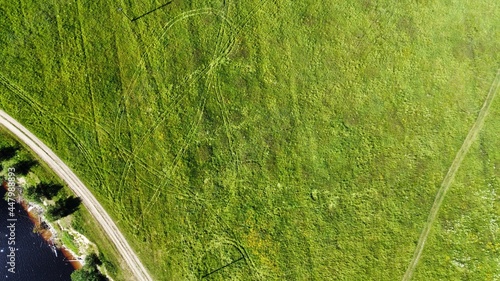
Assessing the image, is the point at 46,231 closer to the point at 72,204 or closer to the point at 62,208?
the point at 62,208

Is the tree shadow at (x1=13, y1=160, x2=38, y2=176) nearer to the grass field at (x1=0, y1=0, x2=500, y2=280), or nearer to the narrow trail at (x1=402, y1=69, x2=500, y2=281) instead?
the grass field at (x1=0, y1=0, x2=500, y2=280)

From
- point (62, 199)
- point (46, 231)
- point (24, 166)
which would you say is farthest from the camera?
point (46, 231)

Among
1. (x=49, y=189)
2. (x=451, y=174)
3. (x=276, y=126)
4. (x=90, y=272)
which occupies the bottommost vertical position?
(x=451, y=174)

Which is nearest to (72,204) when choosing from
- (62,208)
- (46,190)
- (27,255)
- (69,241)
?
(62,208)

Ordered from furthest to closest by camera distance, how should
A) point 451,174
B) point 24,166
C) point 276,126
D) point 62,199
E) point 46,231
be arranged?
1. point 46,231
2. point 24,166
3. point 62,199
4. point 276,126
5. point 451,174

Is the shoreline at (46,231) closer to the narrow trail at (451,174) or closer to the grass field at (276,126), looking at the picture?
the grass field at (276,126)

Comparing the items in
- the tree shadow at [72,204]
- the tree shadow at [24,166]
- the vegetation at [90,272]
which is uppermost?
the tree shadow at [24,166]

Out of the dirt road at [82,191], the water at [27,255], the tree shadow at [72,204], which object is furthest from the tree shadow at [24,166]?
the tree shadow at [72,204]
